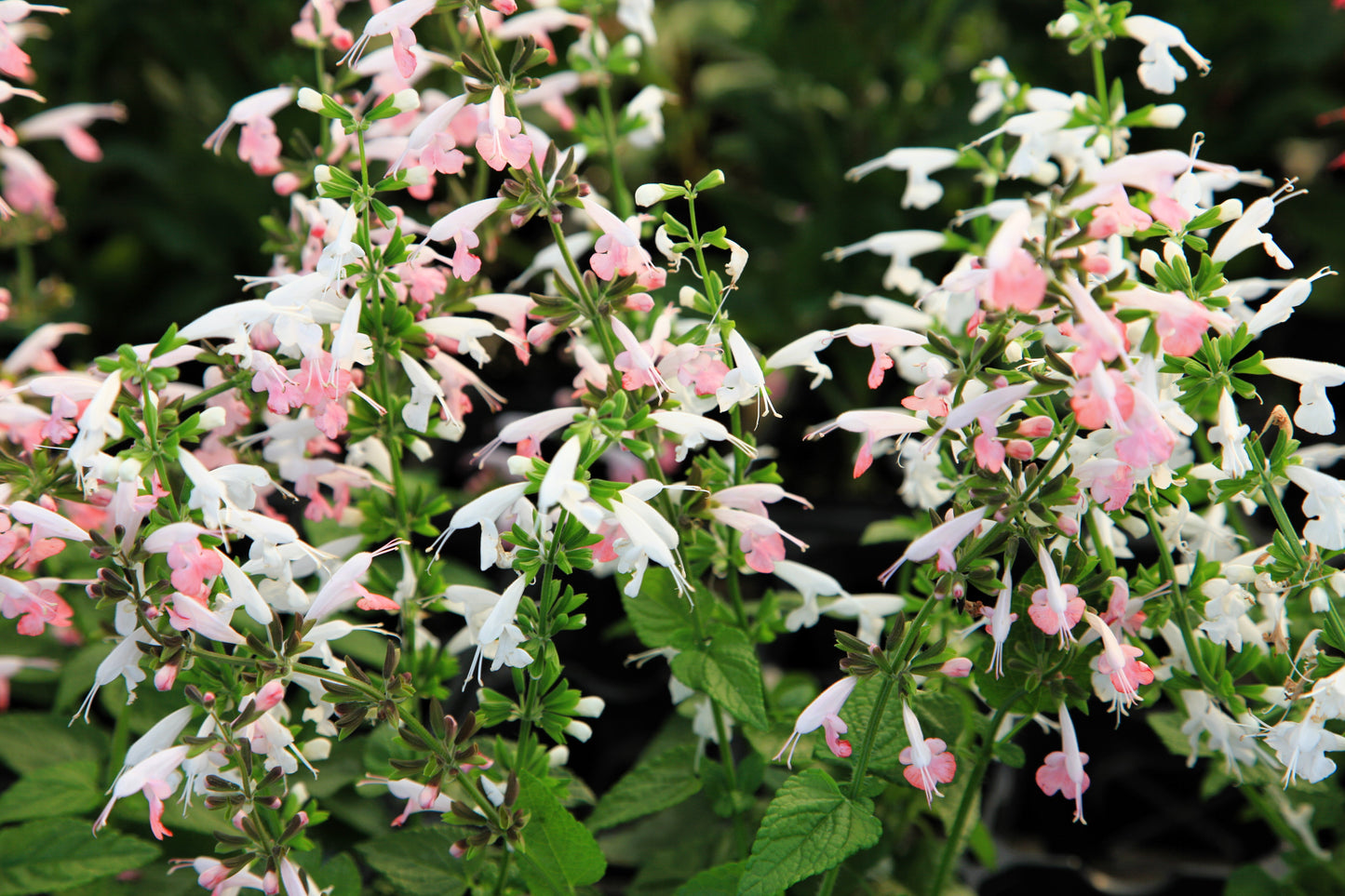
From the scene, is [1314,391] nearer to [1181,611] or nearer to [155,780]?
[1181,611]

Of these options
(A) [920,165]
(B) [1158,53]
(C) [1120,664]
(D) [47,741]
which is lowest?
(D) [47,741]

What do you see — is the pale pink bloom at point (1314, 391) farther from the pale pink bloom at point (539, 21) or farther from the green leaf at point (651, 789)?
the pale pink bloom at point (539, 21)

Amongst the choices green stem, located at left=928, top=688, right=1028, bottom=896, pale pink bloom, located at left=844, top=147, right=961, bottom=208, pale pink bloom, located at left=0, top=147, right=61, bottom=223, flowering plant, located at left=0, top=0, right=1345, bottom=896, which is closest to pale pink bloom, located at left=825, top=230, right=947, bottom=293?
pale pink bloom, located at left=844, top=147, right=961, bottom=208

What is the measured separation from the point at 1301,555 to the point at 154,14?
88.0 inches

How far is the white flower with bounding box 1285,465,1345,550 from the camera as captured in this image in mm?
693

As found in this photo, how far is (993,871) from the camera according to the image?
1077 millimetres

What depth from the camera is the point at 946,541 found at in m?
0.64

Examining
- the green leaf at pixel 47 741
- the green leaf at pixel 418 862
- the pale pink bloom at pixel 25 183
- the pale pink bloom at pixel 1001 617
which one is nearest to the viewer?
the pale pink bloom at pixel 1001 617

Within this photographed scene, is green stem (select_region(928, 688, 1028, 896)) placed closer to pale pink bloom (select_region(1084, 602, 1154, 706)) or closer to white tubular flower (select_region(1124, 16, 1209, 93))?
pale pink bloom (select_region(1084, 602, 1154, 706))

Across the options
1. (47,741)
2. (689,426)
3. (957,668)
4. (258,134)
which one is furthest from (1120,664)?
(47,741)

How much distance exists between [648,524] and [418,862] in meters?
0.40

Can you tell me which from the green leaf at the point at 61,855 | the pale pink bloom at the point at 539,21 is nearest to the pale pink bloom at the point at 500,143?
the pale pink bloom at the point at 539,21

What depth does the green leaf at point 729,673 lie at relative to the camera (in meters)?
0.76

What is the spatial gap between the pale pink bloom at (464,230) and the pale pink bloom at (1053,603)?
402mm
